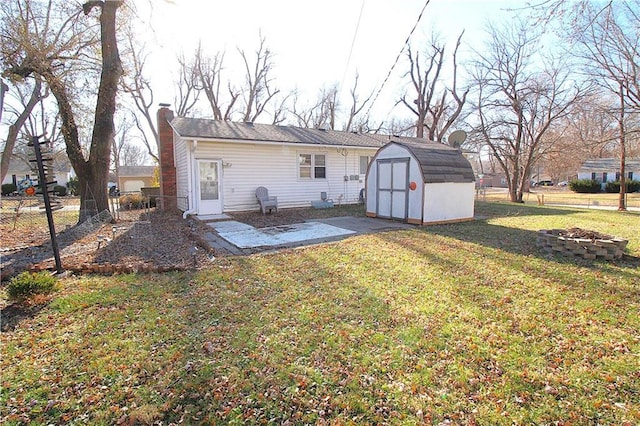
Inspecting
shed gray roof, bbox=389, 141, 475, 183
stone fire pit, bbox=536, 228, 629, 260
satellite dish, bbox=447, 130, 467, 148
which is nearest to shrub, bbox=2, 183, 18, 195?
shed gray roof, bbox=389, 141, 475, 183

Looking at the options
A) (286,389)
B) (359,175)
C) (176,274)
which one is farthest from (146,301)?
(359,175)

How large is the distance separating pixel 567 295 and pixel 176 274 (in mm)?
5625

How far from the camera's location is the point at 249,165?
41.7ft

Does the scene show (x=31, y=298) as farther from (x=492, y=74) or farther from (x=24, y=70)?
(x=492, y=74)

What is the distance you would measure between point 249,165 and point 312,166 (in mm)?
2843

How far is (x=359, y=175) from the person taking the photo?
15.7 meters

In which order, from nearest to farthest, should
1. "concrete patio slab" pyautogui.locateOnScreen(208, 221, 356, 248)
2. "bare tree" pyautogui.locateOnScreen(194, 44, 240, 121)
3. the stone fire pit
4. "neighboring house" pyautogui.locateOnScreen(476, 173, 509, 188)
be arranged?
the stone fire pit < "concrete patio slab" pyautogui.locateOnScreen(208, 221, 356, 248) < "bare tree" pyautogui.locateOnScreen(194, 44, 240, 121) < "neighboring house" pyautogui.locateOnScreen(476, 173, 509, 188)

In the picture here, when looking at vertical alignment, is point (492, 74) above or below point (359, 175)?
above

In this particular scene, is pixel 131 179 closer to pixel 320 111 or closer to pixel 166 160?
pixel 320 111

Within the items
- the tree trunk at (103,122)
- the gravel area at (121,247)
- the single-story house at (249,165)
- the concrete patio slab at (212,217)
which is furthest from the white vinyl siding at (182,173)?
the tree trunk at (103,122)

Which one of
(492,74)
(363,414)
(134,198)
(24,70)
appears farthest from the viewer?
(492,74)

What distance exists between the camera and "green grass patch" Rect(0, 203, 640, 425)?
2400 mm

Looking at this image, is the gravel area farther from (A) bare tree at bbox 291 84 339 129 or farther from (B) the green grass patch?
(A) bare tree at bbox 291 84 339 129

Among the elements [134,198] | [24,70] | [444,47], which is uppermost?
[444,47]
